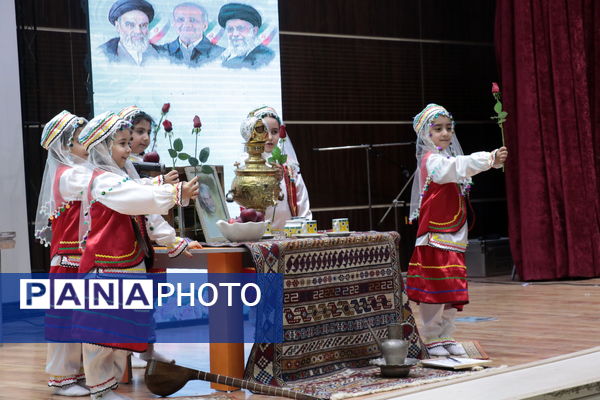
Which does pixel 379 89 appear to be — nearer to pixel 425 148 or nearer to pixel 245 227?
pixel 425 148

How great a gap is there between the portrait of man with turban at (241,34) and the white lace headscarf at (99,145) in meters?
3.11

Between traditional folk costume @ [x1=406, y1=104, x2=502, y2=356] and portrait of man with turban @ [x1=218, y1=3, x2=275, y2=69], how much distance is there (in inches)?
103

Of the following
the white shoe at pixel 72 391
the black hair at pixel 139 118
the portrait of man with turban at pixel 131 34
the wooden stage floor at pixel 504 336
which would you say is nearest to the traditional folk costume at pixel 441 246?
the wooden stage floor at pixel 504 336

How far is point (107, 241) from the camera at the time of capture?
146 inches

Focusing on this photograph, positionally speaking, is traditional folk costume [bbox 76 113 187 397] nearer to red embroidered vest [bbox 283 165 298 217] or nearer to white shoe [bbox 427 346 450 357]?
red embroidered vest [bbox 283 165 298 217]

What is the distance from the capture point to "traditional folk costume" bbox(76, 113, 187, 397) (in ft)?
12.0

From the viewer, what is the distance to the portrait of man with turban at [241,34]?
271 inches

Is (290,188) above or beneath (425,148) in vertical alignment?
beneath

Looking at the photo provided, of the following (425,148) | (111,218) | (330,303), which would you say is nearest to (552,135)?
(425,148)

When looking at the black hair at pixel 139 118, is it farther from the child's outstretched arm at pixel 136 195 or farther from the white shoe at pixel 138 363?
the white shoe at pixel 138 363

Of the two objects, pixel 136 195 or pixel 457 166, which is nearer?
pixel 136 195

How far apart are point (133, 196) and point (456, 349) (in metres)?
1.72

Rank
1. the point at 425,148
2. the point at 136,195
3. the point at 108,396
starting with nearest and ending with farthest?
the point at 136,195
the point at 108,396
the point at 425,148

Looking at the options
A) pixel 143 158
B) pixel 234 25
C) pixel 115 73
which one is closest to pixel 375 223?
pixel 234 25
